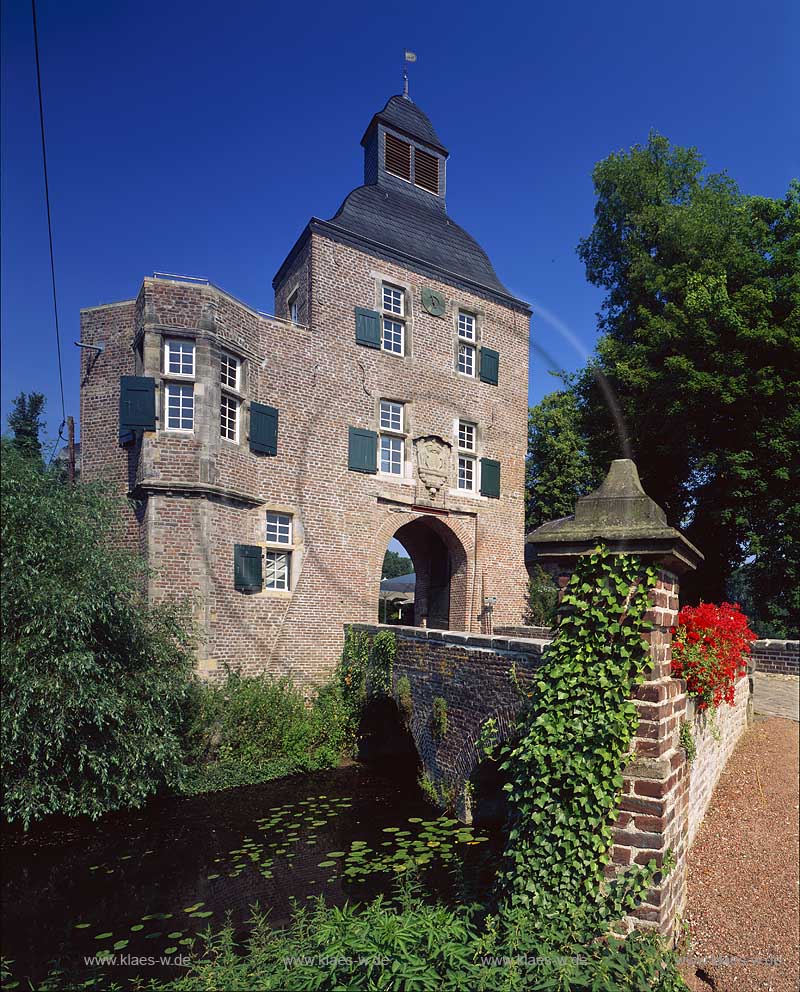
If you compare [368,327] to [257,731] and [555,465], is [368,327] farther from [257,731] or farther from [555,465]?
[555,465]

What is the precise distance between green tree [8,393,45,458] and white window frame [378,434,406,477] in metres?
10.3

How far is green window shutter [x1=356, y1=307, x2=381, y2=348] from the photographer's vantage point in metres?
15.4

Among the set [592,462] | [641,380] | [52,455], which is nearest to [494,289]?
[641,380]

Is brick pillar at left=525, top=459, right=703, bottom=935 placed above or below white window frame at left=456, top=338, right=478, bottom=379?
below

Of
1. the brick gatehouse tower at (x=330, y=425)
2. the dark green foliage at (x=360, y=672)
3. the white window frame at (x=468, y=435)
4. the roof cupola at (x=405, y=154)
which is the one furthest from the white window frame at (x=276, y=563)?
the roof cupola at (x=405, y=154)

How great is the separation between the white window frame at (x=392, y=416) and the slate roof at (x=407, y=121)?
9.44 metres

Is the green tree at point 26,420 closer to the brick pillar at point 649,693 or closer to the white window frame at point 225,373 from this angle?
the brick pillar at point 649,693

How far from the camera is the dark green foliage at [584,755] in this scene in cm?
382

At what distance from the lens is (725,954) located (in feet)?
14.7

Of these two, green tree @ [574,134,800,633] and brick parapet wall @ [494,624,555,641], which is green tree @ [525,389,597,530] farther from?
brick parapet wall @ [494,624,555,641]

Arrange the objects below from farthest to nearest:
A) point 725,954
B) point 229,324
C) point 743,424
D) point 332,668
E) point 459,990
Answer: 1. point 743,424
2. point 332,668
3. point 229,324
4. point 725,954
5. point 459,990

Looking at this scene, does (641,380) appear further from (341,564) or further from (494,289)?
(341,564)

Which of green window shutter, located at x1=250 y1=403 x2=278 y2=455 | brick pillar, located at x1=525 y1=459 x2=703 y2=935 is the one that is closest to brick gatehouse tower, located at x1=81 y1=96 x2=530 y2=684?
→ green window shutter, located at x1=250 y1=403 x2=278 y2=455

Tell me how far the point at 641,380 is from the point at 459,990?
54.2ft
